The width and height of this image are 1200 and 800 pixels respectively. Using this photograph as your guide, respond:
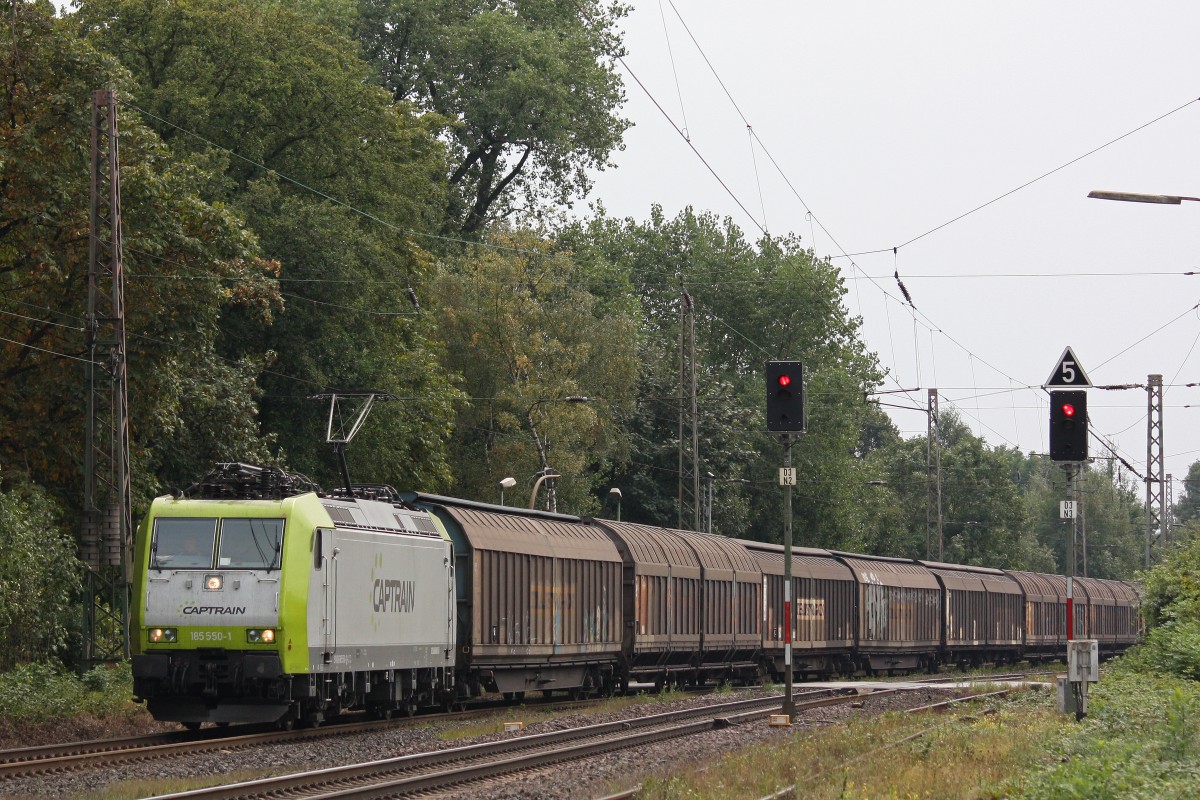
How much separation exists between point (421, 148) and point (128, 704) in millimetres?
34118

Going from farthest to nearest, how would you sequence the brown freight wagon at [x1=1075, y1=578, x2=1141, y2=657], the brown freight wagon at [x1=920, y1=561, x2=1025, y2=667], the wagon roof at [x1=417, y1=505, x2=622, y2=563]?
the brown freight wagon at [x1=1075, y1=578, x2=1141, y2=657]
the brown freight wagon at [x1=920, y1=561, x2=1025, y2=667]
the wagon roof at [x1=417, y1=505, x2=622, y2=563]

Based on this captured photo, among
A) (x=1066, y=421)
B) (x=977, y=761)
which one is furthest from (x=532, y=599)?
(x=977, y=761)

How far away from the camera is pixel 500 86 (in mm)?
64312

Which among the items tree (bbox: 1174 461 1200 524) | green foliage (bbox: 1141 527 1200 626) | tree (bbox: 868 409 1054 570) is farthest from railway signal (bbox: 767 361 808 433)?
tree (bbox: 1174 461 1200 524)

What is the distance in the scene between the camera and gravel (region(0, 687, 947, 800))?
14938 mm

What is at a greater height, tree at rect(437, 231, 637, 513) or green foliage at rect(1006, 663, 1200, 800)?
tree at rect(437, 231, 637, 513)

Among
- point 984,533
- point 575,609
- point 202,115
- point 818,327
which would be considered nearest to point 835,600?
point 575,609

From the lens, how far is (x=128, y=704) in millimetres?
24672

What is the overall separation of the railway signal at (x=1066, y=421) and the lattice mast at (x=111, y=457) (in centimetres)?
1534

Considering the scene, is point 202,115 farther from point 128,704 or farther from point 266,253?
point 128,704

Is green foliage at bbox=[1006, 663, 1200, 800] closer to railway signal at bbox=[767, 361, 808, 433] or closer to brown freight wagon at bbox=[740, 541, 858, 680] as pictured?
railway signal at bbox=[767, 361, 808, 433]

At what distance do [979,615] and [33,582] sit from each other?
34.7 metres

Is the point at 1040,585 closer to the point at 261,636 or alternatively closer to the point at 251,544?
the point at 251,544

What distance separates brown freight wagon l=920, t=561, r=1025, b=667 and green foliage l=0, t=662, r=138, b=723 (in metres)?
30.1
